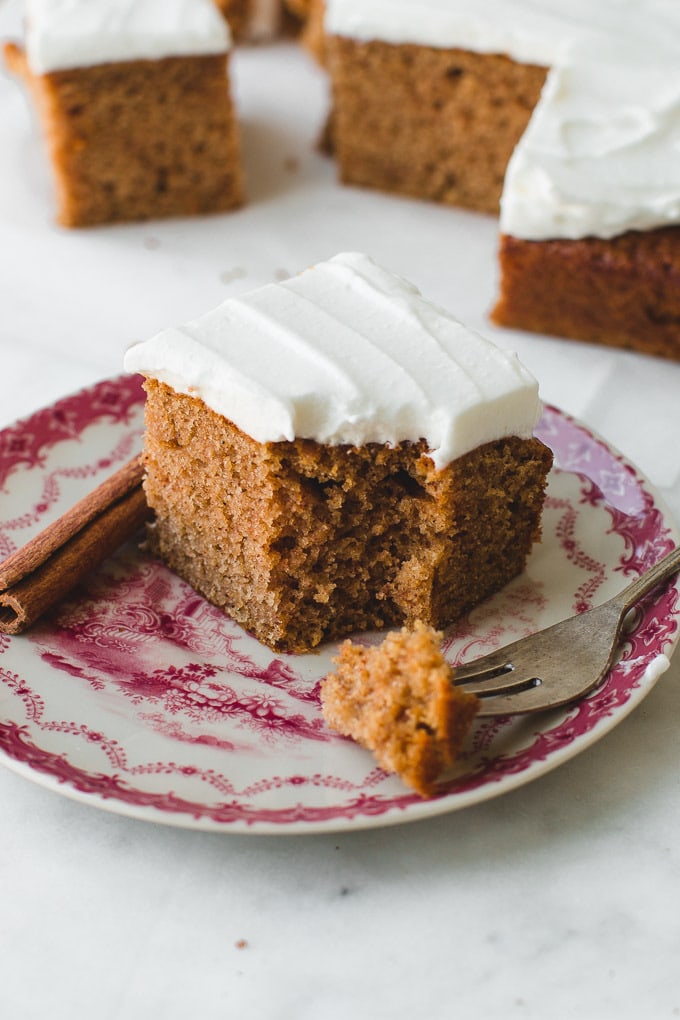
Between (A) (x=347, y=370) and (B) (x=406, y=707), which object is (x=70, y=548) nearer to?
(A) (x=347, y=370)

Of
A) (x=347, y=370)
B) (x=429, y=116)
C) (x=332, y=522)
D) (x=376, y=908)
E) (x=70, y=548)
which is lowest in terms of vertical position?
(x=376, y=908)

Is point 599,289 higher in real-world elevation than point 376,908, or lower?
higher

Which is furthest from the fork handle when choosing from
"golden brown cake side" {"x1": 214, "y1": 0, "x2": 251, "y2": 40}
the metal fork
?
"golden brown cake side" {"x1": 214, "y1": 0, "x2": 251, "y2": 40}

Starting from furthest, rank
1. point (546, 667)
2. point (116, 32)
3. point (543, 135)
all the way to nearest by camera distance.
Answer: point (116, 32), point (543, 135), point (546, 667)

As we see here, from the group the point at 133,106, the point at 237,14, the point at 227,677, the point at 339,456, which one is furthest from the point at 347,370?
the point at 237,14

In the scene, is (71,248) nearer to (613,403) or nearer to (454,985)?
(613,403)

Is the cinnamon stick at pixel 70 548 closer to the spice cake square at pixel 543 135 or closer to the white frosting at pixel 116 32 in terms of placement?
the spice cake square at pixel 543 135

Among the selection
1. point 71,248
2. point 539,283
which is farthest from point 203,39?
point 539,283
